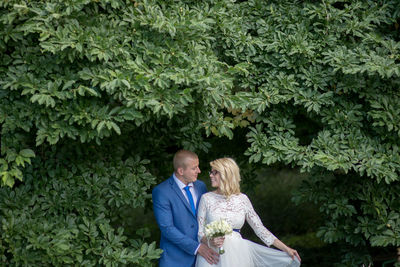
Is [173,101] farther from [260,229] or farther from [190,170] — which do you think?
[260,229]

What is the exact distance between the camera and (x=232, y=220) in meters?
4.86

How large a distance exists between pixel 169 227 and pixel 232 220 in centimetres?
57

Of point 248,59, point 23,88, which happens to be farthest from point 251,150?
point 23,88

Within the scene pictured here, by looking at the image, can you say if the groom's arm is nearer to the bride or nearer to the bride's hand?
the bride

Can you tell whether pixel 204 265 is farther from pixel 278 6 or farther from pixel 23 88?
pixel 278 6

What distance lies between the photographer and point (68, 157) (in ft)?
17.6

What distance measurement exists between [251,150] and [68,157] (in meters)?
1.78

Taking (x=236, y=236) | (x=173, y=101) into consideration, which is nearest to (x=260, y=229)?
(x=236, y=236)

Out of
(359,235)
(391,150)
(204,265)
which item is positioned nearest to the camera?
(204,265)

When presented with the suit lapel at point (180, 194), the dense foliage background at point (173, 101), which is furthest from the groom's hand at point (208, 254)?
the dense foliage background at point (173, 101)

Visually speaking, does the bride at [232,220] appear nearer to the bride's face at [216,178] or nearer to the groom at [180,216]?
the bride's face at [216,178]

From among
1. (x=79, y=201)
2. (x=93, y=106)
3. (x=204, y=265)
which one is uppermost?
(x=93, y=106)

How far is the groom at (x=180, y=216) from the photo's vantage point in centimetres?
489

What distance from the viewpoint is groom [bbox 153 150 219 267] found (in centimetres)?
489
